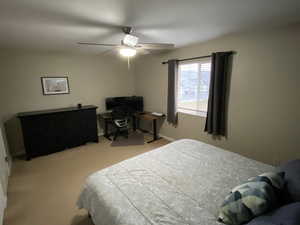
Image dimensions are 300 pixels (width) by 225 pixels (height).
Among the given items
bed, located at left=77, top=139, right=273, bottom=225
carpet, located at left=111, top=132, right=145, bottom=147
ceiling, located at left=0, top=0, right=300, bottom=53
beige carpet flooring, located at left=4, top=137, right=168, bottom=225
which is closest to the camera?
bed, located at left=77, top=139, right=273, bottom=225

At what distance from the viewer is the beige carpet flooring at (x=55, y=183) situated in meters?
1.80

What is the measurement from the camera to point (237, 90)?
103 inches

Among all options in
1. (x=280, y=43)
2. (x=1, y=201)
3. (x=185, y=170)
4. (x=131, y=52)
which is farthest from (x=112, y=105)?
(x=280, y=43)

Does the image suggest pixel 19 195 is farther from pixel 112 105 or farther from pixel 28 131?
A: pixel 112 105

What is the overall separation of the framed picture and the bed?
2.88 m

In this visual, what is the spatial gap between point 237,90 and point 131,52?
187 centimetres

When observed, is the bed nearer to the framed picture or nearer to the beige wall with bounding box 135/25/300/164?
the beige wall with bounding box 135/25/300/164

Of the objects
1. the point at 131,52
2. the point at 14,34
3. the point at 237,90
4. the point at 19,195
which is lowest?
the point at 19,195

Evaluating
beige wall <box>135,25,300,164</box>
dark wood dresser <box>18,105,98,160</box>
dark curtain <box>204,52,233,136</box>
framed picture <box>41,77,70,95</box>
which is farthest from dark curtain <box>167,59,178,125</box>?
framed picture <box>41,77,70,95</box>

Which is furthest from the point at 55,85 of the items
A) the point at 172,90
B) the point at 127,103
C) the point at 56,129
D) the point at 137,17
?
the point at 137,17

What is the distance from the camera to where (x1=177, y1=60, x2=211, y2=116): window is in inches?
126

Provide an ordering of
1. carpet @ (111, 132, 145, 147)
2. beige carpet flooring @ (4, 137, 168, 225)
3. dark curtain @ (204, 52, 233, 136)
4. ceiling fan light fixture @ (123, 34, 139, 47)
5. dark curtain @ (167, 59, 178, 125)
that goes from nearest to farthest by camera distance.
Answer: beige carpet flooring @ (4, 137, 168, 225), ceiling fan light fixture @ (123, 34, 139, 47), dark curtain @ (204, 52, 233, 136), dark curtain @ (167, 59, 178, 125), carpet @ (111, 132, 145, 147)

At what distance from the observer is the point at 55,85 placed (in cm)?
362

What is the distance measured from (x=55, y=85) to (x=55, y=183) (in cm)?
225
